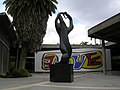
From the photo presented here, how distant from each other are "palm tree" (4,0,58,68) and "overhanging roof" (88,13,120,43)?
5.34m

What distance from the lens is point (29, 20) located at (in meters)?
24.4

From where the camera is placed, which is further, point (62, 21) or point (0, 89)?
point (62, 21)

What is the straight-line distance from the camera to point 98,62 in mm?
36719

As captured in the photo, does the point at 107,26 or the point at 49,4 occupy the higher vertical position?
the point at 49,4

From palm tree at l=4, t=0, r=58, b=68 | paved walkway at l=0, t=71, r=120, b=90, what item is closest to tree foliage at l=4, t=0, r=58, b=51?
palm tree at l=4, t=0, r=58, b=68

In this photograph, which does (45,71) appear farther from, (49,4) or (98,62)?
(49,4)

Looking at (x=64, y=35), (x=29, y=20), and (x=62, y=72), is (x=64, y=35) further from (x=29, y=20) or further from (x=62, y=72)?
(x=29, y=20)

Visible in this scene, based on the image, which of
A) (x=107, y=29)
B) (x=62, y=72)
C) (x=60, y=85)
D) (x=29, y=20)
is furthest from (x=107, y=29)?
(x=60, y=85)

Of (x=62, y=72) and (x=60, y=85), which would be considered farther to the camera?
(x=62, y=72)

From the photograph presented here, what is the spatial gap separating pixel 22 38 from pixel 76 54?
14587 mm

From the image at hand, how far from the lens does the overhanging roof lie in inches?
782

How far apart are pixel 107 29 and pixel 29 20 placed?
8.14m

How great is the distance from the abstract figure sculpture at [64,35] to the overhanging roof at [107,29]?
5319 millimetres

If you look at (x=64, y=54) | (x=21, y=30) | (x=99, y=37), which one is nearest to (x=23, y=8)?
(x=21, y=30)
